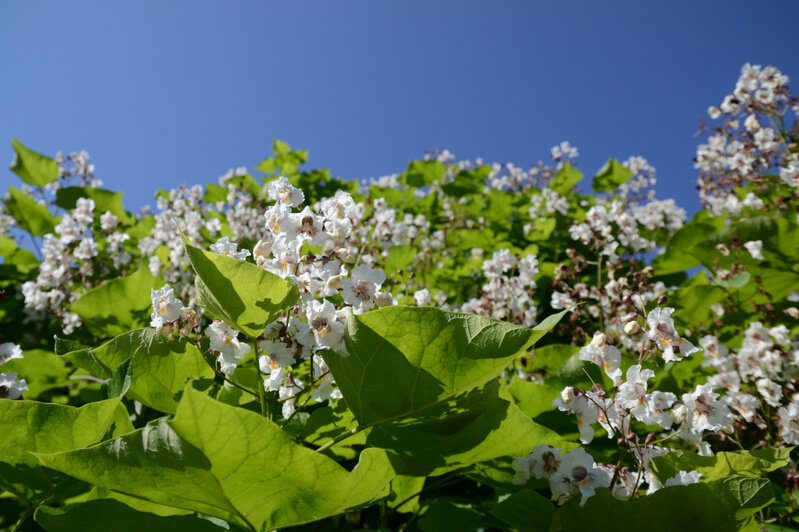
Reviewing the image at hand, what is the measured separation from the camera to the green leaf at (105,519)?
3.66ft

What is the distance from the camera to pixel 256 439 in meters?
0.95

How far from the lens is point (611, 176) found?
6.08m

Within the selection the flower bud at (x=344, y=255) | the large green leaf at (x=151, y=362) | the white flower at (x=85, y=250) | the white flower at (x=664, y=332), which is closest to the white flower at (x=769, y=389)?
the white flower at (x=664, y=332)

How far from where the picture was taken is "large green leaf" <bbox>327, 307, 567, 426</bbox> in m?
1.13

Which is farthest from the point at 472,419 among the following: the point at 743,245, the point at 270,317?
the point at 743,245

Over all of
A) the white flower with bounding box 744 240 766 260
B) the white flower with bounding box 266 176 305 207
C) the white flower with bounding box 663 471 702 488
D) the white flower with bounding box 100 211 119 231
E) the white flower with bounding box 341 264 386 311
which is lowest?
the white flower with bounding box 663 471 702 488

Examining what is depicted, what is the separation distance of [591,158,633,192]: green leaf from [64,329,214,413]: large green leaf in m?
5.58

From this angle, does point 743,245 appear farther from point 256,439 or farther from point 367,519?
point 256,439

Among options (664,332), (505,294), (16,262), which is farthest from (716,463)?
(16,262)

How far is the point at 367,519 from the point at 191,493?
1515 mm

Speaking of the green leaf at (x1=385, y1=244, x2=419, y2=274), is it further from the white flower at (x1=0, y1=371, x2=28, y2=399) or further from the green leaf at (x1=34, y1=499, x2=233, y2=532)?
the green leaf at (x1=34, y1=499, x2=233, y2=532)

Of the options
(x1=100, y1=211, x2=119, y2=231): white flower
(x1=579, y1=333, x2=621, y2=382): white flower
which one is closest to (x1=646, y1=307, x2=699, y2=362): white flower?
(x1=579, y1=333, x2=621, y2=382): white flower

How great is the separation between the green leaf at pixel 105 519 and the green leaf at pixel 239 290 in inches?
17.9

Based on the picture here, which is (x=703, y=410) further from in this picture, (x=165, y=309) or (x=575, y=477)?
(x=165, y=309)
